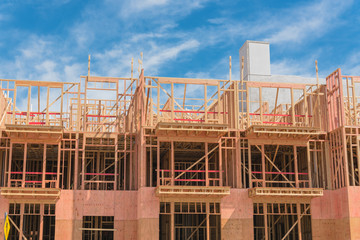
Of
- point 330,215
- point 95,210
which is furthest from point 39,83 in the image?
point 330,215

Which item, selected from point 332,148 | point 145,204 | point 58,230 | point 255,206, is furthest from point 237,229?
point 58,230

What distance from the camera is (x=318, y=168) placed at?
40.3 meters

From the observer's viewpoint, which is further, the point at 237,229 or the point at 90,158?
the point at 90,158

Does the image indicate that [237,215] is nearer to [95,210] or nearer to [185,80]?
[95,210]

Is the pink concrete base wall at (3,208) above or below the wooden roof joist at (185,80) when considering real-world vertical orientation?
below

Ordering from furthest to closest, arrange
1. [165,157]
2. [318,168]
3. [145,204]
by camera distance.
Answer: [165,157]
[318,168]
[145,204]

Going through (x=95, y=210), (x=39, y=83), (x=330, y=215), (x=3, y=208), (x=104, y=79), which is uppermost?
(x=104, y=79)

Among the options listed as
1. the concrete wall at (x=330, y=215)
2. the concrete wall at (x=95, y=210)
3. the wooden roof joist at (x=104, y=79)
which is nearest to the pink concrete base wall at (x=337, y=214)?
the concrete wall at (x=330, y=215)

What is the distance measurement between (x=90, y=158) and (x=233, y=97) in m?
12.4

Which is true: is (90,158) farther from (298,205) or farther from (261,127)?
(298,205)

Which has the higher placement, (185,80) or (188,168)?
(185,80)

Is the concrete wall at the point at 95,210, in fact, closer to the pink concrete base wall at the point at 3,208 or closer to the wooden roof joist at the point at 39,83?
the pink concrete base wall at the point at 3,208

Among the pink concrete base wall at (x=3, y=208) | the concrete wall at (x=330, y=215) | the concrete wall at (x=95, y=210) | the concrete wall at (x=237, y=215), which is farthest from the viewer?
the concrete wall at (x=330, y=215)

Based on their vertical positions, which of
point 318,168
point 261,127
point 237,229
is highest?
point 261,127
